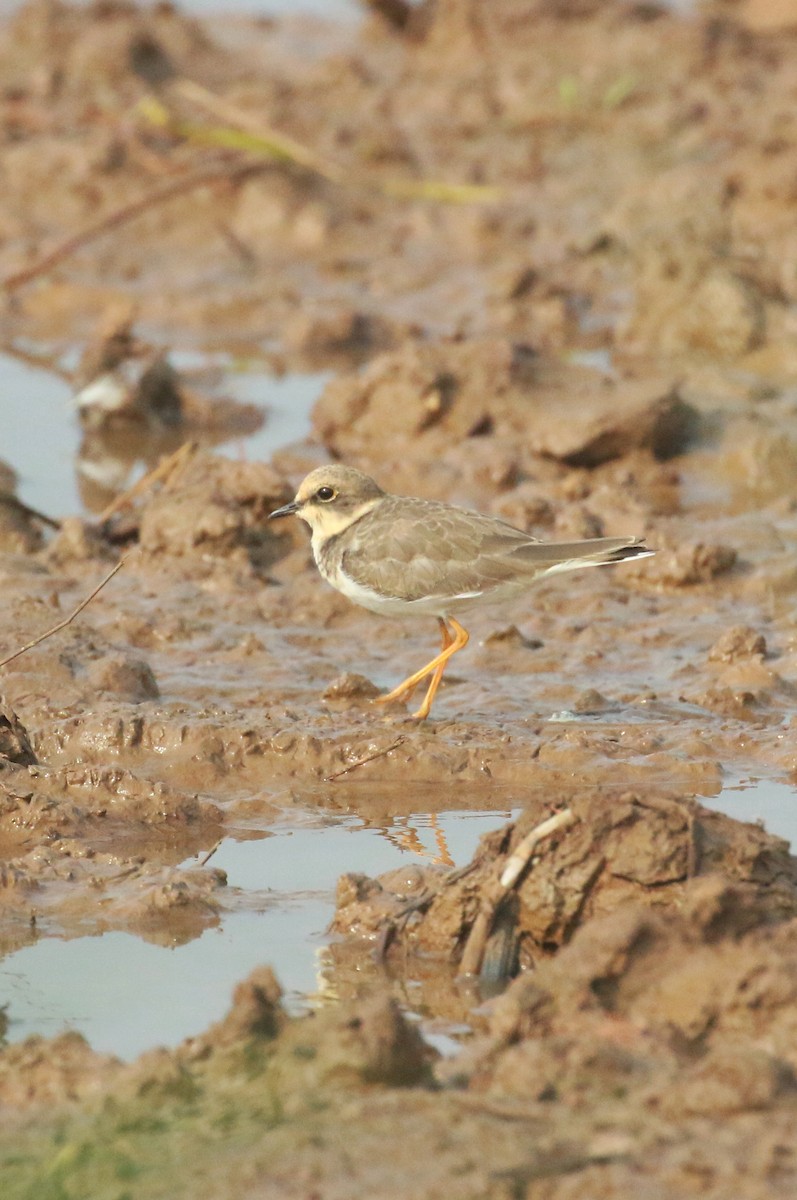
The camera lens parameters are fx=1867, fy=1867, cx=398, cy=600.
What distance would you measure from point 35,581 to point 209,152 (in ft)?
23.6

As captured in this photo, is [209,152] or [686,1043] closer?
[686,1043]

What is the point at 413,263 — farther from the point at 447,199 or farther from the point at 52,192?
the point at 52,192

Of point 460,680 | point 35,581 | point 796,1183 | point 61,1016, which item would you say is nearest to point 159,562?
point 35,581

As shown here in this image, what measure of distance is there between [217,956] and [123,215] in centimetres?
927

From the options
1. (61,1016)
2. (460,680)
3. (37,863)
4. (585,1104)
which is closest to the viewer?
(585,1104)

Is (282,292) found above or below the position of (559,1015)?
below

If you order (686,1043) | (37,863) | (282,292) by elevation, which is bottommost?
(282,292)

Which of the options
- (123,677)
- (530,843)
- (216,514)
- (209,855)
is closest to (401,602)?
(123,677)

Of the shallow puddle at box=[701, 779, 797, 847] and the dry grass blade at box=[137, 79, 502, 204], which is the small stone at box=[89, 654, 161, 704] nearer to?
the shallow puddle at box=[701, 779, 797, 847]

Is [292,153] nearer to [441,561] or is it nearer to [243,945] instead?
[441,561]

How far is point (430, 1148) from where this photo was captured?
3.93 m

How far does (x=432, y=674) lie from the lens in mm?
7805

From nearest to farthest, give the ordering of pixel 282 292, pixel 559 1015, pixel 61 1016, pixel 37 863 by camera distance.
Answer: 1. pixel 559 1015
2. pixel 61 1016
3. pixel 37 863
4. pixel 282 292

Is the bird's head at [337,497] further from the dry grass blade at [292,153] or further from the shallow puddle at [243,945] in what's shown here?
the dry grass blade at [292,153]
